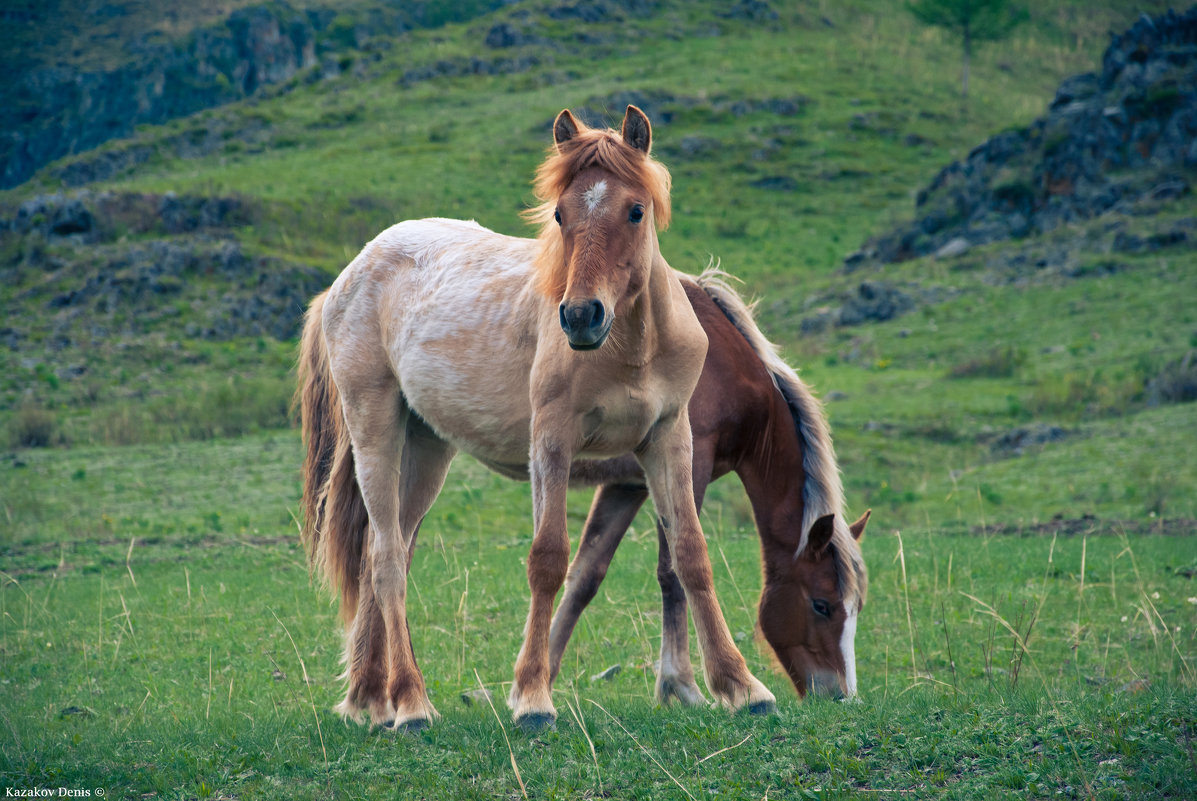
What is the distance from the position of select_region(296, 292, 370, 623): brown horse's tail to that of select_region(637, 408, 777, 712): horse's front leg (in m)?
2.19

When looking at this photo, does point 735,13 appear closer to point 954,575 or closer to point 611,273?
point 954,575

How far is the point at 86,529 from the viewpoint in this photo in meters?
12.1

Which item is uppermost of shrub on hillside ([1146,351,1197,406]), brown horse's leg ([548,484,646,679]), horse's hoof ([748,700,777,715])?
horse's hoof ([748,700,777,715])

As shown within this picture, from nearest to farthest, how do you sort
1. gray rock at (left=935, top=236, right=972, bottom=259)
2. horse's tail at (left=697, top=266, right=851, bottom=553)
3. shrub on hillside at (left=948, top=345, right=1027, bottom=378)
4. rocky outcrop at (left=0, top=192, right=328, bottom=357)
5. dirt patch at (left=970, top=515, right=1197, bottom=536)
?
horse's tail at (left=697, top=266, right=851, bottom=553) < dirt patch at (left=970, top=515, right=1197, bottom=536) < shrub on hillside at (left=948, top=345, right=1027, bottom=378) < rocky outcrop at (left=0, top=192, right=328, bottom=357) < gray rock at (left=935, top=236, right=972, bottom=259)

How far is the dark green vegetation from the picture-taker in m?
4.06

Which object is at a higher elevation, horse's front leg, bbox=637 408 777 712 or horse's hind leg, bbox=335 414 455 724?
horse's front leg, bbox=637 408 777 712

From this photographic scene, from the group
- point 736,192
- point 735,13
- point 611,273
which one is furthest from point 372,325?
point 735,13

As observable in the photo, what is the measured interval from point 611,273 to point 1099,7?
309 ft

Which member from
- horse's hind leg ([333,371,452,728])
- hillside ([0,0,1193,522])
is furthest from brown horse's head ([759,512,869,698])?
hillside ([0,0,1193,522])

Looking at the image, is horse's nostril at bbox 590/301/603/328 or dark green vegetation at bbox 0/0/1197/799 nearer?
horse's nostril at bbox 590/301/603/328

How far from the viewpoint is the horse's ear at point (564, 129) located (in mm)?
4316

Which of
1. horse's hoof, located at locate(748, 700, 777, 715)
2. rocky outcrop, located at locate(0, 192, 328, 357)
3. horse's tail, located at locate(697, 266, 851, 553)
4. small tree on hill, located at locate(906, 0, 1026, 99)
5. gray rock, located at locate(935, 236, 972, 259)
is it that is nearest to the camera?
horse's hoof, located at locate(748, 700, 777, 715)

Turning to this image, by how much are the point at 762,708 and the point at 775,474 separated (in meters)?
2.12

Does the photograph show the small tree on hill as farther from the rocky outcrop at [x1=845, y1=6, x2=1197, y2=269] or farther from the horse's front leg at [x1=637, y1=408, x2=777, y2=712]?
the horse's front leg at [x1=637, y1=408, x2=777, y2=712]
